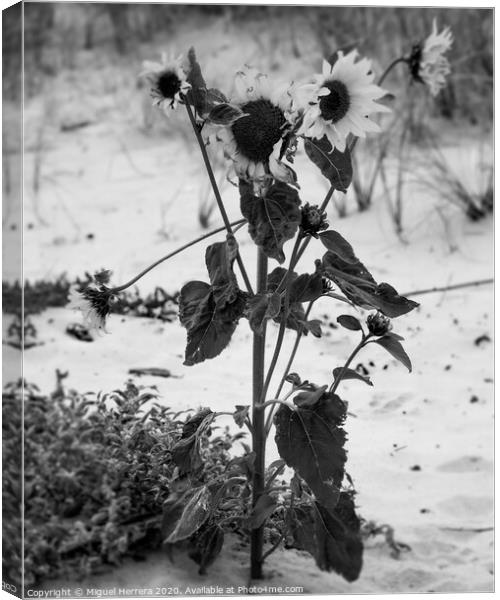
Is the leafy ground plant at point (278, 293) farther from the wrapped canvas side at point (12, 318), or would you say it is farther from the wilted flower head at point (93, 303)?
the wrapped canvas side at point (12, 318)

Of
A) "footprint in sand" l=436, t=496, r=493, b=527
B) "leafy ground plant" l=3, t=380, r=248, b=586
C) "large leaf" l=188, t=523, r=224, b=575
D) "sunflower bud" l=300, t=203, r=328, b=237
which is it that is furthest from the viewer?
"footprint in sand" l=436, t=496, r=493, b=527

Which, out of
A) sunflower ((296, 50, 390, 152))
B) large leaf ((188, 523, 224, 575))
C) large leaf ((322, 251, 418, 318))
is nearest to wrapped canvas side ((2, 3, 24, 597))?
large leaf ((188, 523, 224, 575))

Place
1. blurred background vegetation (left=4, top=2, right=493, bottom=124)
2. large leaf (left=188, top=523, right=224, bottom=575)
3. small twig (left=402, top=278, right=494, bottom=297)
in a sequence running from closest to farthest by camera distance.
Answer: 1. large leaf (left=188, top=523, right=224, bottom=575)
2. small twig (left=402, top=278, right=494, bottom=297)
3. blurred background vegetation (left=4, top=2, right=493, bottom=124)

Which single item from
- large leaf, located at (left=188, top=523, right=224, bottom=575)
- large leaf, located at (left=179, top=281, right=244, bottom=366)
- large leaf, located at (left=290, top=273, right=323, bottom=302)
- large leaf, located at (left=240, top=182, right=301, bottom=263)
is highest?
large leaf, located at (left=240, top=182, right=301, bottom=263)

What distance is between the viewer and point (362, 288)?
1.69 metres

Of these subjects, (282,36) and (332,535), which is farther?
(282,36)

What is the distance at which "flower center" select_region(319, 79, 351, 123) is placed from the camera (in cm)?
151

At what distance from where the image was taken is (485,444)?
92.8 inches

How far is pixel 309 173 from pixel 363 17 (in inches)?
20.3

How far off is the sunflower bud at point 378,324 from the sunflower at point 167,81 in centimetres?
49

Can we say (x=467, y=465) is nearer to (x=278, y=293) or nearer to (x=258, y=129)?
(x=278, y=293)

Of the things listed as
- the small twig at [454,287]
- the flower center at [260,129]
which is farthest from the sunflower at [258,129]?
the small twig at [454,287]

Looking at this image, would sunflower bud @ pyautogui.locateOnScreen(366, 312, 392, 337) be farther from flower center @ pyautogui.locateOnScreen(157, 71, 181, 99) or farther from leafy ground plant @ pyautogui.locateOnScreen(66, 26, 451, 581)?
flower center @ pyautogui.locateOnScreen(157, 71, 181, 99)

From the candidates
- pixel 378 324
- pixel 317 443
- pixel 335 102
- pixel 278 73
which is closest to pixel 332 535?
pixel 317 443
